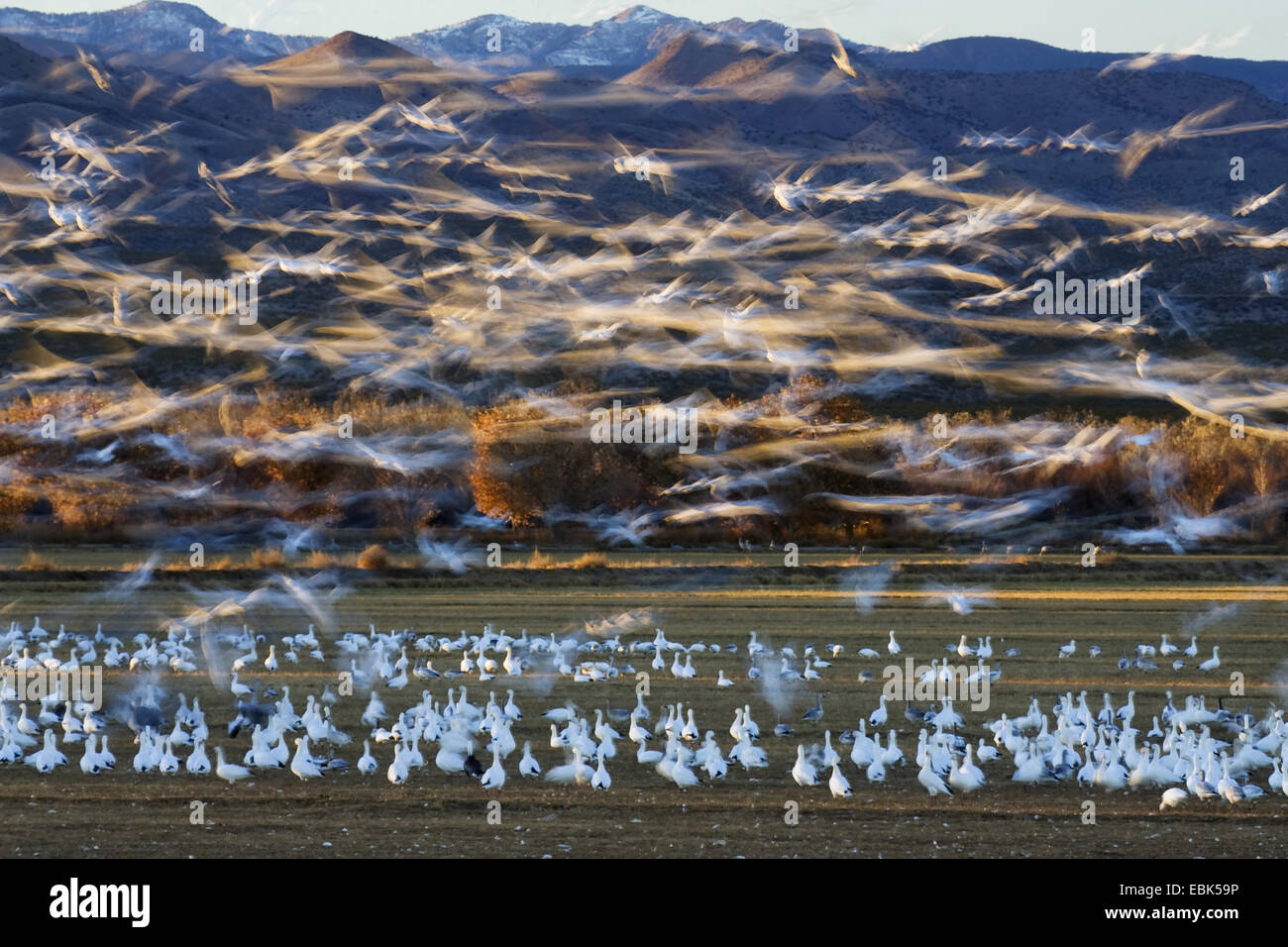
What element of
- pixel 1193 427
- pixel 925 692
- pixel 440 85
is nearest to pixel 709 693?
pixel 925 692

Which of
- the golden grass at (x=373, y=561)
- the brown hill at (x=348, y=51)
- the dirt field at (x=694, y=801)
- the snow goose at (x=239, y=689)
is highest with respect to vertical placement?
the brown hill at (x=348, y=51)

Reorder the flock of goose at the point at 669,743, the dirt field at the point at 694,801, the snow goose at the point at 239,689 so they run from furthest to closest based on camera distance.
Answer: the snow goose at the point at 239,689 < the flock of goose at the point at 669,743 < the dirt field at the point at 694,801

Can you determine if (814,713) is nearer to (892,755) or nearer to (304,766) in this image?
(892,755)

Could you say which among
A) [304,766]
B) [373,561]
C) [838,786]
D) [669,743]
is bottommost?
[838,786]

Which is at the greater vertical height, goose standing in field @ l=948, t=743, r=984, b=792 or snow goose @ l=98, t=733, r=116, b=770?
snow goose @ l=98, t=733, r=116, b=770

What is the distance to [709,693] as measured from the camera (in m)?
19.5

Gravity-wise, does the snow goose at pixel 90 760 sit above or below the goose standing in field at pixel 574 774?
above

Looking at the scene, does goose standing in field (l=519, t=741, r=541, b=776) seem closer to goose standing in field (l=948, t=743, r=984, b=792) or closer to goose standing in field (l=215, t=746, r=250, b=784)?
goose standing in field (l=215, t=746, r=250, b=784)

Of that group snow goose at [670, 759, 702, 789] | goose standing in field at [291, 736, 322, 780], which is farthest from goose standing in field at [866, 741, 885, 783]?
goose standing in field at [291, 736, 322, 780]

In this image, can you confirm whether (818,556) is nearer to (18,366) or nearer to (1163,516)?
(1163,516)

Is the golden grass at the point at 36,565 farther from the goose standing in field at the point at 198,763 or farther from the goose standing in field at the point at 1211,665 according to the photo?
the goose standing in field at the point at 1211,665

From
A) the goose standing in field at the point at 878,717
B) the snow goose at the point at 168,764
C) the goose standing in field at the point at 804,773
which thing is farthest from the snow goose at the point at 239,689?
the goose standing in field at the point at 804,773

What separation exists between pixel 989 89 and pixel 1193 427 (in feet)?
349

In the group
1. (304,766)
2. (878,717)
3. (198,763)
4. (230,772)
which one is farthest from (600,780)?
(878,717)
